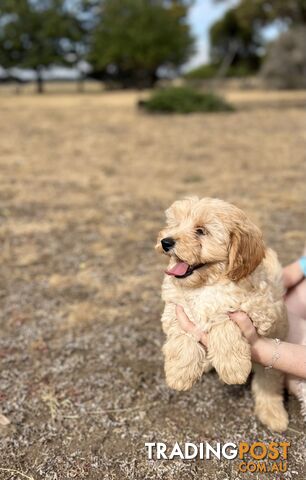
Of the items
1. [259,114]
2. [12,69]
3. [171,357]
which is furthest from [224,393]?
[12,69]

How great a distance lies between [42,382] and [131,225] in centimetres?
328

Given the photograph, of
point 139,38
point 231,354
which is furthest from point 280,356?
point 139,38

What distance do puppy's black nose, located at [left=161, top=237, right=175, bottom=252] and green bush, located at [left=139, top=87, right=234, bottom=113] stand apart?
15.8m

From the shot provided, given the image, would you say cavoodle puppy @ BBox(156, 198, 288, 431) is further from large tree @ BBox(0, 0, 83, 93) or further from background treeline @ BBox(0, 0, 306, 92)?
large tree @ BBox(0, 0, 83, 93)

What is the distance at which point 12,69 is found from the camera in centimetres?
4356

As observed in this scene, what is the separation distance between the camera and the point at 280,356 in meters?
2.43

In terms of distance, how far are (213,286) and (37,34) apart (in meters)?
45.6

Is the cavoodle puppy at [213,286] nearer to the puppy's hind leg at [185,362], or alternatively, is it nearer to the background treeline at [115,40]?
the puppy's hind leg at [185,362]

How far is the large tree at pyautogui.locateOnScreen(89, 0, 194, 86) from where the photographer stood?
121 feet

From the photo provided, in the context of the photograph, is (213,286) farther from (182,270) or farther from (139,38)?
(139,38)

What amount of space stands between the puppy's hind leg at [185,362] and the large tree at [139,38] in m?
37.4

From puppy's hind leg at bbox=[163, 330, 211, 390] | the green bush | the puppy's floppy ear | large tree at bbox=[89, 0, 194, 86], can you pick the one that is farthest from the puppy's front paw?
large tree at bbox=[89, 0, 194, 86]

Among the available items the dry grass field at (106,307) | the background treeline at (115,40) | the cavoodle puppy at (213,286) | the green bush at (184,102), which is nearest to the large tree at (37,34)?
the background treeline at (115,40)

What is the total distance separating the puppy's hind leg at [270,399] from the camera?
2.69 m
